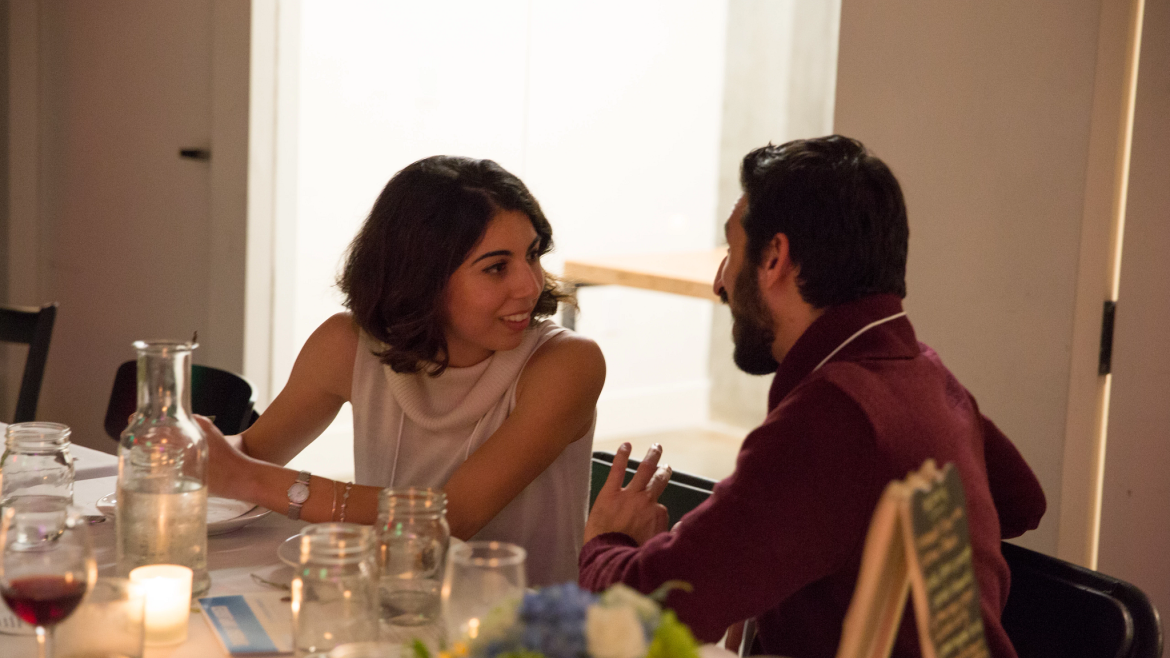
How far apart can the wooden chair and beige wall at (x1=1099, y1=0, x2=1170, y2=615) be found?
2.46 m

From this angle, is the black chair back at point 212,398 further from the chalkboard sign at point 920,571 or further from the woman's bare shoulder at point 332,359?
the chalkboard sign at point 920,571

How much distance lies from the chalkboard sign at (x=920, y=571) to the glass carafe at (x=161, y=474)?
78cm

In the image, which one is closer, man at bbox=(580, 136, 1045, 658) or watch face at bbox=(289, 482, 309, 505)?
man at bbox=(580, 136, 1045, 658)

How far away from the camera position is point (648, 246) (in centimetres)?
565

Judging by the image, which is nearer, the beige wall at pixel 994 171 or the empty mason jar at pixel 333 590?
the empty mason jar at pixel 333 590

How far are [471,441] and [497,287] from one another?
0.26 metres

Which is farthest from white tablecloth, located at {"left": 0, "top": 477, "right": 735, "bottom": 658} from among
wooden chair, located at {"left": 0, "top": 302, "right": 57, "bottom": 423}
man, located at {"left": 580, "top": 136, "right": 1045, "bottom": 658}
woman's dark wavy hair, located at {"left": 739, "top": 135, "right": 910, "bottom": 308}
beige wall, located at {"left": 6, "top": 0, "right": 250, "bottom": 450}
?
beige wall, located at {"left": 6, "top": 0, "right": 250, "bottom": 450}

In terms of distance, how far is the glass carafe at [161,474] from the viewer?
130 centimetres

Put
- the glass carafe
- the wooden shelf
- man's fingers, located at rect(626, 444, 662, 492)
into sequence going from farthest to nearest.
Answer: the wooden shelf
man's fingers, located at rect(626, 444, 662, 492)
the glass carafe

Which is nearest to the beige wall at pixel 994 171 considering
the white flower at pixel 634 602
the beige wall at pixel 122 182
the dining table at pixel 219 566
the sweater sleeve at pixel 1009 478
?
the sweater sleeve at pixel 1009 478

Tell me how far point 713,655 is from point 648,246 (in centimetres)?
449

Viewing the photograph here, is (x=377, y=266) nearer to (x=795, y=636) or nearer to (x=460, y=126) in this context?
(x=795, y=636)

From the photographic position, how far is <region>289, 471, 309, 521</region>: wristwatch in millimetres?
1681

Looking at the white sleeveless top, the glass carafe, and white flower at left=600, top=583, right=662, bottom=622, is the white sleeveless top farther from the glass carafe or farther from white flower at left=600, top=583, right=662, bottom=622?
white flower at left=600, top=583, right=662, bottom=622
